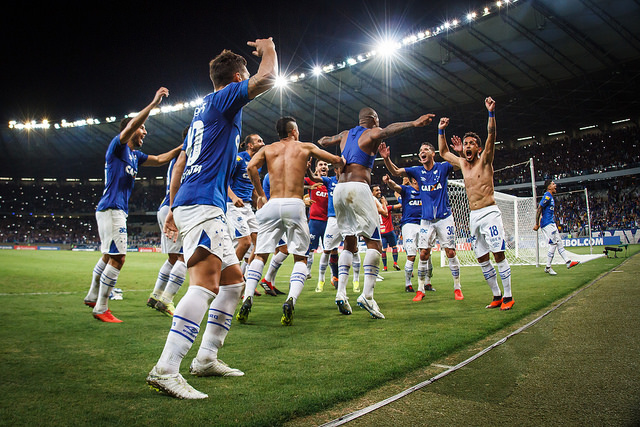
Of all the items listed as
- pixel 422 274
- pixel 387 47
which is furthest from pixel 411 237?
pixel 387 47

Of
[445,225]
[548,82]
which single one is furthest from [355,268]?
[548,82]

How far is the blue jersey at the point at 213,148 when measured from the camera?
8.82 feet

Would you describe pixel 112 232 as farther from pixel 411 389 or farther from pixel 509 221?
pixel 509 221

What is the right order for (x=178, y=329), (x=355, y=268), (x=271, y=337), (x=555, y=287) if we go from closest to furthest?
(x=178, y=329)
(x=271, y=337)
(x=555, y=287)
(x=355, y=268)

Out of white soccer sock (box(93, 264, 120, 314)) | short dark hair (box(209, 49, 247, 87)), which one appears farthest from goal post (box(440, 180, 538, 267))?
short dark hair (box(209, 49, 247, 87))

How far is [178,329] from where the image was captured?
8.00ft

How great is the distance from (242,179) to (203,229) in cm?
487

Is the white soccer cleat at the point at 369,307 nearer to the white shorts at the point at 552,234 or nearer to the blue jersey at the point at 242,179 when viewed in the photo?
the blue jersey at the point at 242,179

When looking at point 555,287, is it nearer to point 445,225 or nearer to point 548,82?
point 445,225

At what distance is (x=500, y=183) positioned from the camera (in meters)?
39.2

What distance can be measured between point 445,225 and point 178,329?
18.3ft

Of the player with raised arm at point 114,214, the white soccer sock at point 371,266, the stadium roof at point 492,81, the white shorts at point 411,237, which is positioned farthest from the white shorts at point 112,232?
the stadium roof at point 492,81

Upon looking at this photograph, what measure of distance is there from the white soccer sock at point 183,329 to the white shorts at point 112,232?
9.59 feet

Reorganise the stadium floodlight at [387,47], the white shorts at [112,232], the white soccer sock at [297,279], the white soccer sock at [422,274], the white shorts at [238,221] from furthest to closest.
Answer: the stadium floodlight at [387,47]
the white shorts at [238,221]
the white soccer sock at [422,274]
the white shorts at [112,232]
the white soccer sock at [297,279]
